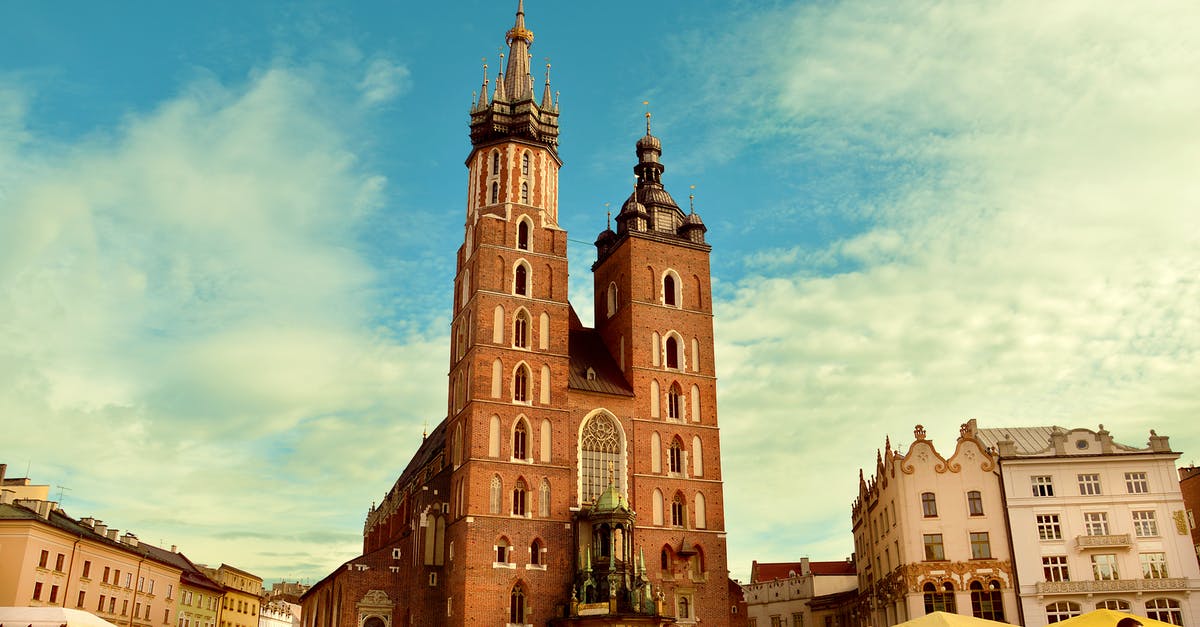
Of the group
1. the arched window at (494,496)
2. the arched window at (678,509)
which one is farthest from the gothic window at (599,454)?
the arched window at (494,496)

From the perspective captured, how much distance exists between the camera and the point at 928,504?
51906 mm

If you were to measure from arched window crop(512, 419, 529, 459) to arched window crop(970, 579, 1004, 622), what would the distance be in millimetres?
23537

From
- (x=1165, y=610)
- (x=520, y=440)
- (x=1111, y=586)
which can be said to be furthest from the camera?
(x=520, y=440)

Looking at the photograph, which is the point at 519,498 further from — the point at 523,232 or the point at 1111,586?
the point at 1111,586

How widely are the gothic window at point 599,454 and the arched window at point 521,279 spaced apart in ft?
26.1

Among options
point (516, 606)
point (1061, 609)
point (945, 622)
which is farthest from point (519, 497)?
point (945, 622)

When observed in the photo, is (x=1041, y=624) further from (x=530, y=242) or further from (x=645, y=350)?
(x=530, y=242)

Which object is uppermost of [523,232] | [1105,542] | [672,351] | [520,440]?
[523,232]

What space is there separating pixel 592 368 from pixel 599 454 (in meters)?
5.18

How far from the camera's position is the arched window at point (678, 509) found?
54156 millimetres

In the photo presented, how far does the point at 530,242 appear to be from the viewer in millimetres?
56469

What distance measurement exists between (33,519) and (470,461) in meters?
21.2

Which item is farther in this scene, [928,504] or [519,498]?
[928,504]

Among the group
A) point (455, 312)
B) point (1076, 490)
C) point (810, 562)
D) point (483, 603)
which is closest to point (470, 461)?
point (483, 603)
